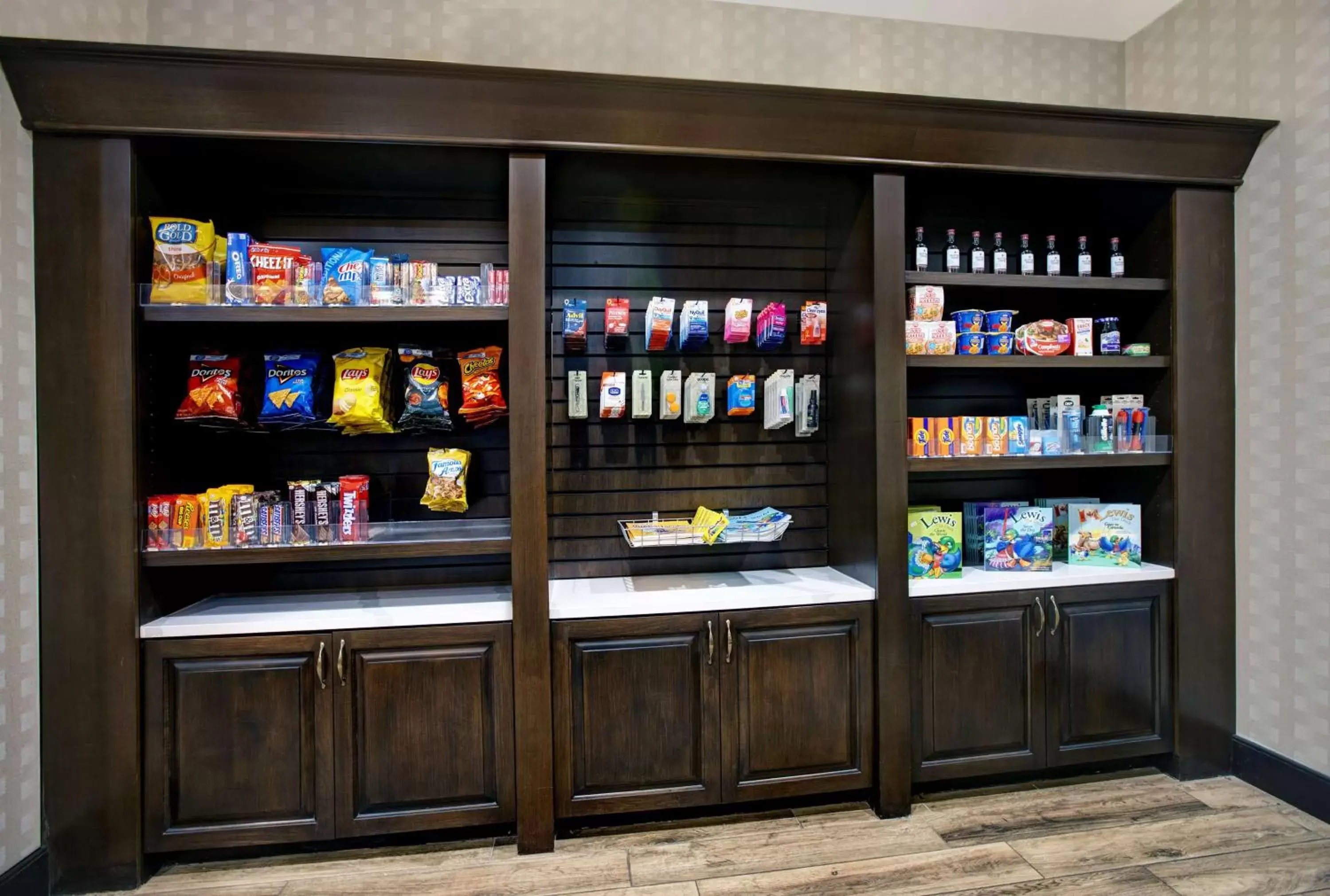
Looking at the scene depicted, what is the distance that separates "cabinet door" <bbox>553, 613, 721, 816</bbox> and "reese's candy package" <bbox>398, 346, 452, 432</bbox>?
936 mm

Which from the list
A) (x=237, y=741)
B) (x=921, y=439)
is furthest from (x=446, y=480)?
(x=921, y=439)

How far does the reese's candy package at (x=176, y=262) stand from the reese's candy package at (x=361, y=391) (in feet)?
1.61

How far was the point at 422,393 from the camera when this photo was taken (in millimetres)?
2420

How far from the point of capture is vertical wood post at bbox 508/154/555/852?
89.3 inches

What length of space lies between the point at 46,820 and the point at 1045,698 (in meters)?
3.67

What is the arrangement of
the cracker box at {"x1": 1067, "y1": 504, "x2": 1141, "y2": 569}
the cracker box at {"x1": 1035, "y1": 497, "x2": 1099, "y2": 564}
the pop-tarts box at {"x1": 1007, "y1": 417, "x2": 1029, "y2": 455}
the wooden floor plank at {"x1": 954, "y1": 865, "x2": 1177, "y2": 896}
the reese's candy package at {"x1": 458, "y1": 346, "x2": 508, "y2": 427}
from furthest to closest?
the cracker box at {"x1": 1035, "y1": 497, "x2": 1099, "y2": 564} → the cracker box at {"x1": 1067, "y1": 504, "x2": 1141, "y2": 569} → the pop-tarts box at {"x1": 1007, "y1": 417, "x2": 1029, "y2": 455} → the reese's candy package at {"x1": 458, "y1": 346, "x2": 508, "y2": 427} → the wooden floor plank at {"x1": 954, "y1": 865, "x2": 1177, "y2": 896}

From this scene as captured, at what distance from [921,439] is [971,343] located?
1.56ft

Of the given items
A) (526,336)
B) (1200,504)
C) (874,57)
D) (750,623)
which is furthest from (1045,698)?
(874,57)

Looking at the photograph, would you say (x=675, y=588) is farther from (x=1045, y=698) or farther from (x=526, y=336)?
(x=1045, y=698)

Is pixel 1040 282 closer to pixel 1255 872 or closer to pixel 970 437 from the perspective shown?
pixel 970 437

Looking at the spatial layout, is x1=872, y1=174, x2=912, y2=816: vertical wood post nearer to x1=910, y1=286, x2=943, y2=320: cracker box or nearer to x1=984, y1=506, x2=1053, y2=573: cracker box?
x1=910, y1=286, x2=943, y2=320: cracker box

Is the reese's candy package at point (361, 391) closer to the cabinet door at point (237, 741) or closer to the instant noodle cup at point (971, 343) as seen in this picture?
the cabinet door at point (237, 741)

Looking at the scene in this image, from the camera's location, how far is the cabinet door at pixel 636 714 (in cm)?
234

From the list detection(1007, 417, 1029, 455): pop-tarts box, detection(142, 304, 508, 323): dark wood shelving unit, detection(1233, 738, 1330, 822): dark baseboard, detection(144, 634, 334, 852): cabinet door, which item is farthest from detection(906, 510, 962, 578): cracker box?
detection(144, 634, 334, 852): cabinet door
